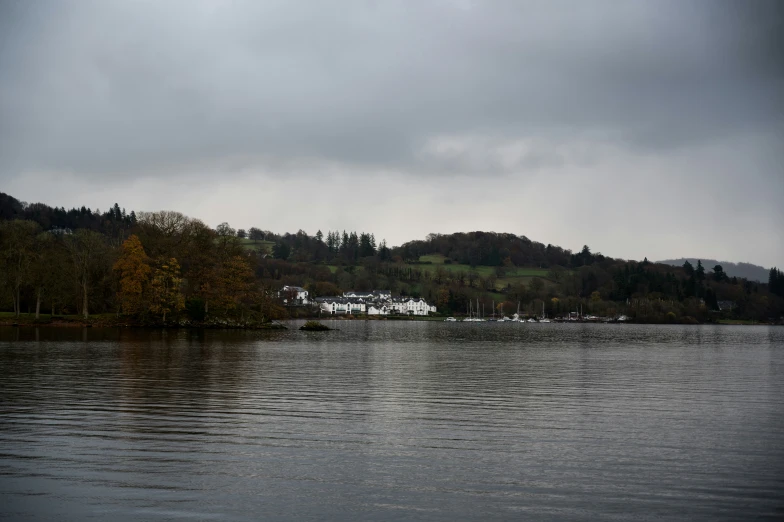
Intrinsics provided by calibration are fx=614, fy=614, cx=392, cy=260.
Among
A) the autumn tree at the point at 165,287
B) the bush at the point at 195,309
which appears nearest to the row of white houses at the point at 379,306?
the bush at the point at 195,309

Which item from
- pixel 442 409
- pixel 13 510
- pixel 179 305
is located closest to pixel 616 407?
pixel 442 409

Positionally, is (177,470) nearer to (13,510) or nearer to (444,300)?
(13,510)

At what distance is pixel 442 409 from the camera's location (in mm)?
19938

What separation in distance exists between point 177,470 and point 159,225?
78.2 meters

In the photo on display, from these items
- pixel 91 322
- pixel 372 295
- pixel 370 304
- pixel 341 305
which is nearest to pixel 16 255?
pixel 91 322

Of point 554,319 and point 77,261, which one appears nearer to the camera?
point 77,261

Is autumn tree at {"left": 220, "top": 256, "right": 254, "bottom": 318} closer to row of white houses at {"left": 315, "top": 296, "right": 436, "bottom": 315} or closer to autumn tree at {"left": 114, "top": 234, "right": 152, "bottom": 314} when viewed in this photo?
autumn tree at {"left": 114, "top": 234, "right": 152, "bottom": 314}

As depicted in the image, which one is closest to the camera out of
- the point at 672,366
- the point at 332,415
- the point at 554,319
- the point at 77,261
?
the point at 332,415

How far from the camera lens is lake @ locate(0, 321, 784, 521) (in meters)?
10.1

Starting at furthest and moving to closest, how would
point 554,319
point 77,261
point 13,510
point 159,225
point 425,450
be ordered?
point 554,319 → point 159,225 → point 77,261 → point 425,450 → point 13,510

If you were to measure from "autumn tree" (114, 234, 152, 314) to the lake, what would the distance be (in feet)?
150

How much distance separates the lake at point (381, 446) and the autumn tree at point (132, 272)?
45.7 metres

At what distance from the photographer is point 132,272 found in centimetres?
7356

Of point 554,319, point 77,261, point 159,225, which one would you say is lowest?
point 554,319
